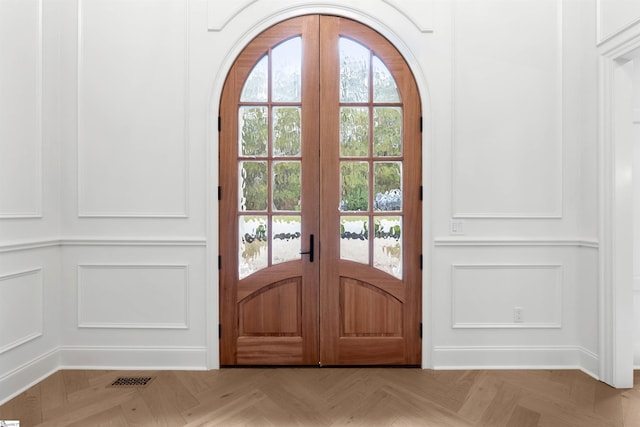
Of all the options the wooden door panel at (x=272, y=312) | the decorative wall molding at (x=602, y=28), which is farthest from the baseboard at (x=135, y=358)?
the decorative wall molding at (x=602, y=28)

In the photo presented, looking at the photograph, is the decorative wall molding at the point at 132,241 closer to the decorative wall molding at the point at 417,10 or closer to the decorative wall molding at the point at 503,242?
the decorative wall molding at the point at 503,242

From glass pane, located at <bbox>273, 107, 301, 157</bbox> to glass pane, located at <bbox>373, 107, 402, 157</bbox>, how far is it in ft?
2.08

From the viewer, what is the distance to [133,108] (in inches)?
125

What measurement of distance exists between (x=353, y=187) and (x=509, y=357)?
1853 mm

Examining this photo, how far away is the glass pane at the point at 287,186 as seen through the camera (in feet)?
10.6

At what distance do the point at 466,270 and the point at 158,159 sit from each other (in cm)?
265

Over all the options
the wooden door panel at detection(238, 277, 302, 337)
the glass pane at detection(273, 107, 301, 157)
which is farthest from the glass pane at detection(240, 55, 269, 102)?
the wooden door panel at detection(238, 277, 302, 337)

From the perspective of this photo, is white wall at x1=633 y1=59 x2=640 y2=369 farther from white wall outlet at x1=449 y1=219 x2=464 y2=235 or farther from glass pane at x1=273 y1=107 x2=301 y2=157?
glass pane at x1=273 y1=107 x2=301 y2=157

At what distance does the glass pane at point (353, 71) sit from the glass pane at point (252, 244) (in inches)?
48.5

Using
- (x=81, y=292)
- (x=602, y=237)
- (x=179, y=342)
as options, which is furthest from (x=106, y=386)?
(x=602, y=237)

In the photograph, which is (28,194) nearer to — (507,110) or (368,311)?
(368,311)

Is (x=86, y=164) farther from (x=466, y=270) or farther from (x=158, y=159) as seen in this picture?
(x=466, y=270)

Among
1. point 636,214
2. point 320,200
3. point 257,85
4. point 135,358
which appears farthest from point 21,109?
point 636,214

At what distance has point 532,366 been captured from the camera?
10.4 ft
